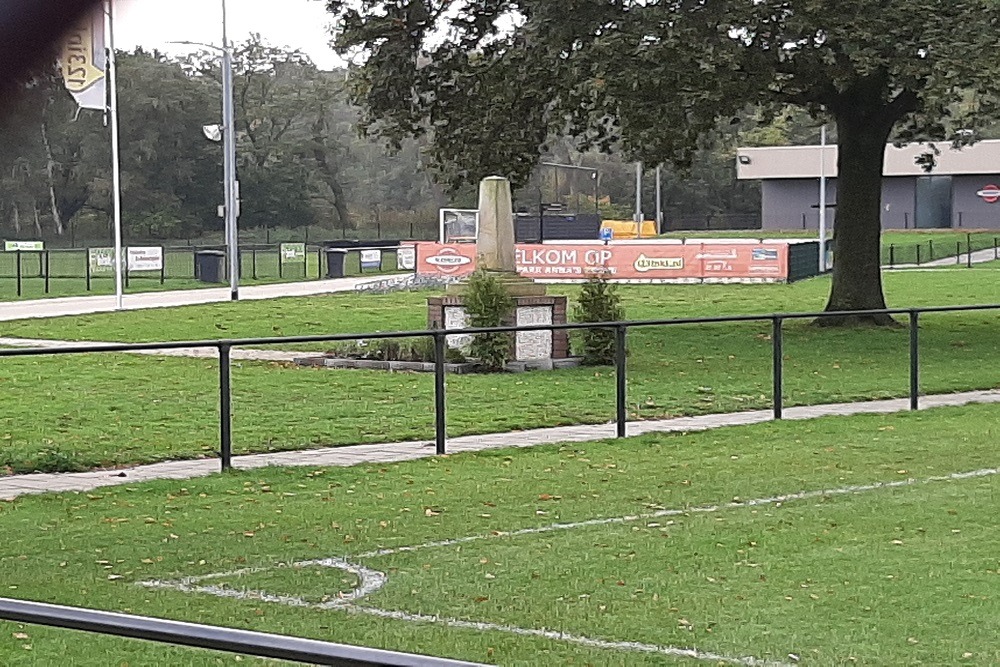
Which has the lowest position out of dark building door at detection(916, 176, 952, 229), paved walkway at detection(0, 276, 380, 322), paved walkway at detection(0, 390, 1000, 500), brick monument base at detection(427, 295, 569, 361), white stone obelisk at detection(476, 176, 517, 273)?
paved walkway at detection(0, 390, 1000, 500)

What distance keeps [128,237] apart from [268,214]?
12.1 metres

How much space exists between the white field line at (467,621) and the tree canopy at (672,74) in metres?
12.1

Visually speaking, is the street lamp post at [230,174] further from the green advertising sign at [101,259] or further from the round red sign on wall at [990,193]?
the round red sign on wall at [990,193]

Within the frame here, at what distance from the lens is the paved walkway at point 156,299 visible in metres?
36.3

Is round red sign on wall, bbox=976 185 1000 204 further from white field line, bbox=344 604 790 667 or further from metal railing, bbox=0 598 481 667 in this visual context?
metal railing, bbox=0 598 481 667

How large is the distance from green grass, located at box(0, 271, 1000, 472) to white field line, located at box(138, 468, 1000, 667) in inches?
163

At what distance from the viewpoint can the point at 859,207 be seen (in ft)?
95.7

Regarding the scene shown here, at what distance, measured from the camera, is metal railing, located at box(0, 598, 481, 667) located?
2174 mm

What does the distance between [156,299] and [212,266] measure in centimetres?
1043

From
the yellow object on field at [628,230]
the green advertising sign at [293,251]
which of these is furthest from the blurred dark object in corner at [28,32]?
the yellow object on field at [628,230]

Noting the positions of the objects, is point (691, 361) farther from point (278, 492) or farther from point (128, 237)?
point (128, 237)

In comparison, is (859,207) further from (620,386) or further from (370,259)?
(370,259)

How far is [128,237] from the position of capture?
74562mm

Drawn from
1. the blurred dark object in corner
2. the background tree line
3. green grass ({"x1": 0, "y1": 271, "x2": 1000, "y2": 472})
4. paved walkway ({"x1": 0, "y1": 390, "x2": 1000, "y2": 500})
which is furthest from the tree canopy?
the blurred dark object in corner
